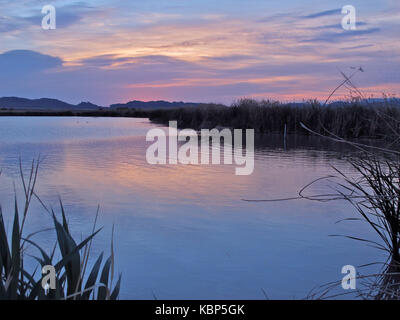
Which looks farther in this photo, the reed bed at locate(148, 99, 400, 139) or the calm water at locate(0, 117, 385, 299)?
the reed bed at locate(148, 99, 400, 139)

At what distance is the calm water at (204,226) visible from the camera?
2729 mm

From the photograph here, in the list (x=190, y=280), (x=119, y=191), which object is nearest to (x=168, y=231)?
(x=190, y=280)

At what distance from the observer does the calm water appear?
273cm

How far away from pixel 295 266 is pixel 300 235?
658 millimetres

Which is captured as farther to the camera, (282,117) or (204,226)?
(282,117)

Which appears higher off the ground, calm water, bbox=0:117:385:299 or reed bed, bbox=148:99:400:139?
reed bed, bbox=148:99:400:139

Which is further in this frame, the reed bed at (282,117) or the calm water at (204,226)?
the reed bed at (282,117)

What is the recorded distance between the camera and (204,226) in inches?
148

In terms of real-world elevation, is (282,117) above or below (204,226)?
above

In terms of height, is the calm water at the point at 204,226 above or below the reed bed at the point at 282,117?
below

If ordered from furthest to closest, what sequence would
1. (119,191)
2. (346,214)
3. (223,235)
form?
(119,191), (346,214), (223,235)
